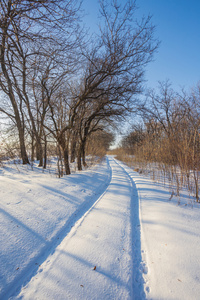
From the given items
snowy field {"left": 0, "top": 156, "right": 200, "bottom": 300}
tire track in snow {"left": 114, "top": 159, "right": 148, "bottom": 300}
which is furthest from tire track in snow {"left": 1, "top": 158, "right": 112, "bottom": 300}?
tire track in snow {"left": 114, "top": 159, "right": 148, "bottom": 300}

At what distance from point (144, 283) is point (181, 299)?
0.36 m

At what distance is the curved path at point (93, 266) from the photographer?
1.28m

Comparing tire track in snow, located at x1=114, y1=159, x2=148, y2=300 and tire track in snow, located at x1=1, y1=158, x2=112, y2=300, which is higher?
tire track in snow, located at x1=1, y1=158, x2=112, y2=300

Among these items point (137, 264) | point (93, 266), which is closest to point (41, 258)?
point (93, 266)

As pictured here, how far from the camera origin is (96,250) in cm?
181

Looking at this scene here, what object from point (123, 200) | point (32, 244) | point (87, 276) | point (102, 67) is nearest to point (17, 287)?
point (32, 244)

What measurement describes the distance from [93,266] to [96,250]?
0.26 metres

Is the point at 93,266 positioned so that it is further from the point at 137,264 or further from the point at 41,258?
the point at 41,258

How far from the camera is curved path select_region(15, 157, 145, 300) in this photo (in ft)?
4.20

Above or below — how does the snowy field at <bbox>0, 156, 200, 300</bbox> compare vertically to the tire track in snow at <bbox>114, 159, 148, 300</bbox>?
above

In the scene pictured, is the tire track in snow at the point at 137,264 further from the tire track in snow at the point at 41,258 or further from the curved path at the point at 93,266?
the tire track in snow at the point at 41,258

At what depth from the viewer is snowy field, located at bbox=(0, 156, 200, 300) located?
1.31 meters

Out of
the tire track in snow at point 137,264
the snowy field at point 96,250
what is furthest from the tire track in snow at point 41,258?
the tire track in snow at point 137,264

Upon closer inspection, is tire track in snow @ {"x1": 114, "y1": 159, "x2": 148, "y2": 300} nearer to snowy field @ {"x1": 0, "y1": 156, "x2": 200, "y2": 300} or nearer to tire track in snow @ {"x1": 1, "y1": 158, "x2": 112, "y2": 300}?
snowy field @ {"x1": 0, "y1": 156, "x2": 200, "y2": 300}
